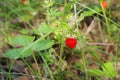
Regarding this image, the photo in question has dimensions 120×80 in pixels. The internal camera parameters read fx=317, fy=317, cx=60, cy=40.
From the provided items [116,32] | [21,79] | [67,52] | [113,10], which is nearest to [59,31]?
[21,79]

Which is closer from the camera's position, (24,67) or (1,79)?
(1,79)

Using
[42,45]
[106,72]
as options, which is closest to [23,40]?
[42,45]

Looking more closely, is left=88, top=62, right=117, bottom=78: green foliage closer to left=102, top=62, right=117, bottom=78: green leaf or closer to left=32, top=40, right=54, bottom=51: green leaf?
left=102, top=62, right=117, bottom=78: green leaf

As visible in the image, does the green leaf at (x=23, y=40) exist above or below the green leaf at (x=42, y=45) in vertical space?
above

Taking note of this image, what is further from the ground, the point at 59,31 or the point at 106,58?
the point at 59,31

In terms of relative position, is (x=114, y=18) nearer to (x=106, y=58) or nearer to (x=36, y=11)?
(x=106, y=58)

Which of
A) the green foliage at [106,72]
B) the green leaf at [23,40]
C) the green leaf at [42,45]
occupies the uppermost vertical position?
the green leaf at [23,40]

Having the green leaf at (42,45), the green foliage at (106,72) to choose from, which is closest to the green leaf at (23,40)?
the green leaf at (42,45)

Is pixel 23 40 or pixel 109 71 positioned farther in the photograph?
pixel 23 40

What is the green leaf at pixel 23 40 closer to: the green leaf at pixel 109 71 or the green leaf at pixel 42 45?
the green leaf at pixel 42 45

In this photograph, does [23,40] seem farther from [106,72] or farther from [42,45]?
[106,72]

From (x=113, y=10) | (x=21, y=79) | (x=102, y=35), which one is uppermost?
(x=113, y=10)
